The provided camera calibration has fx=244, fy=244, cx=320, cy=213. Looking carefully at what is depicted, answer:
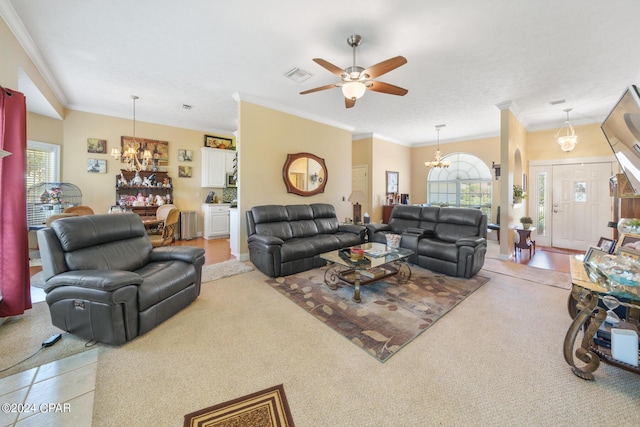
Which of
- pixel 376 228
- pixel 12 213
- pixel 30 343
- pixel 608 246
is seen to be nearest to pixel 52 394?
pixel 30 343

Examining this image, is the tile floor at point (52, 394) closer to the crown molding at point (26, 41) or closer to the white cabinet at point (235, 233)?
the white cabinet at point (235, 233)

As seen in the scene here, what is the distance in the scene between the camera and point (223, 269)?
3855 millimetres

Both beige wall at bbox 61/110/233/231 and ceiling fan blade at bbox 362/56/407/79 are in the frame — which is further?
beige wall at bbox 61/110/233/231


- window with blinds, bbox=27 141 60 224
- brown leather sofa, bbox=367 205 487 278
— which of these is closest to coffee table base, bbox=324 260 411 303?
brown leather sofa, bbox=367 205 487 278

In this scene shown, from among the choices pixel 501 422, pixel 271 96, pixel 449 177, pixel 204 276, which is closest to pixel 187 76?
pixel 271 96

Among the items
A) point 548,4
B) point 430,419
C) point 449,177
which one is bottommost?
point 430,419

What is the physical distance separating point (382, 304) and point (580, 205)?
5979 millimetres

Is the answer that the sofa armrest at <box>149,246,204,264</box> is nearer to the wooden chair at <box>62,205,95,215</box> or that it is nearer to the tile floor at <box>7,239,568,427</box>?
the tile floor at <box>7,239,568,427</box>

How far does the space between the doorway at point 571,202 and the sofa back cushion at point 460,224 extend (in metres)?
3.28

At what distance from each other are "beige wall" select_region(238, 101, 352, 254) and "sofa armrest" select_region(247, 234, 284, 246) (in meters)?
0.77

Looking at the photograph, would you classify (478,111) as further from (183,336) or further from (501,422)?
(183,336)

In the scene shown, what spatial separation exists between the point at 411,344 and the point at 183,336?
1.92 metres

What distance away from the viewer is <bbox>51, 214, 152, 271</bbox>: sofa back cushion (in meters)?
2.18

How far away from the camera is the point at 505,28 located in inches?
99.4
